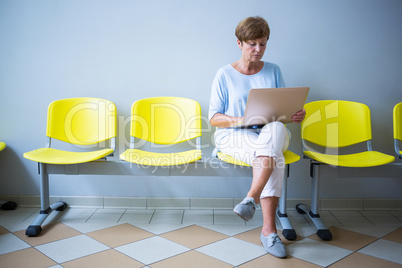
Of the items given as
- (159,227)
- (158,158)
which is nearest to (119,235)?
(159,227)

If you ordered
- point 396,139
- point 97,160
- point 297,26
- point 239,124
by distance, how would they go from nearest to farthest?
1. point 239,124
2. point 97,160
3. point 396,139
4. point 297,26

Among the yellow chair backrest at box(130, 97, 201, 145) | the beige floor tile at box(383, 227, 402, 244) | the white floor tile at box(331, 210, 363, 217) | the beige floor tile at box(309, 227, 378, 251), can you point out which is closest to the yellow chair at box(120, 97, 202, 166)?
the yellow chair backrest at box(130, 97, 201, 145)

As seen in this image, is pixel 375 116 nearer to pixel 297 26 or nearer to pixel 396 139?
pixel 396 139

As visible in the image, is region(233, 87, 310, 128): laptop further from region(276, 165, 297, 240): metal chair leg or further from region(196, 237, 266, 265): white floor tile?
region(196, 237, 266, 265): white floor tile

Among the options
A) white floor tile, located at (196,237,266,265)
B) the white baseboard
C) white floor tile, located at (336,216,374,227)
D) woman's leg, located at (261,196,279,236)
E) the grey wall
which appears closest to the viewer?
white floor tile, located at (196,237,266,265)

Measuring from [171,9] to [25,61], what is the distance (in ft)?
3.80

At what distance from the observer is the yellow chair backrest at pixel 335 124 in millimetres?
2424

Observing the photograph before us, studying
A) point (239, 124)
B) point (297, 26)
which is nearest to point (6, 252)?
point (239, 124)

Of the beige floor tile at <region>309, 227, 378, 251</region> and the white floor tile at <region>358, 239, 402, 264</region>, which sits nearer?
the white floor tile at <region>358, 239, 402, 264</region>

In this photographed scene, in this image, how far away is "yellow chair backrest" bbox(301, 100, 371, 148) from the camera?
7.95ft

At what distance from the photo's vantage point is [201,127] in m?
2.57

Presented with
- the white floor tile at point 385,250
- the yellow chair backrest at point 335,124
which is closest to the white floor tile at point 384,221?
the white floor tile at point 385,250

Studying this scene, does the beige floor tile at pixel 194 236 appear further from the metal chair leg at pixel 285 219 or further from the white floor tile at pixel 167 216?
the metal chair leg at pixel 285 219

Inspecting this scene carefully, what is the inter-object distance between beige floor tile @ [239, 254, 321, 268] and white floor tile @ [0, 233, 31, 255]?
47.3 inches
